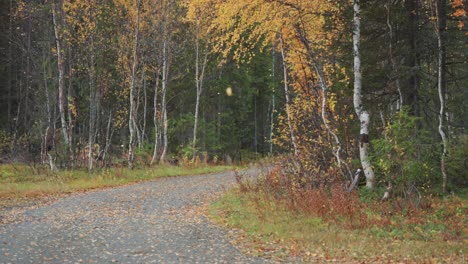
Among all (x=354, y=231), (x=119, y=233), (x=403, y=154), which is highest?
(x=403, y=154)

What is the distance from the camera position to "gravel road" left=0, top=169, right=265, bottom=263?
8008 millimetres

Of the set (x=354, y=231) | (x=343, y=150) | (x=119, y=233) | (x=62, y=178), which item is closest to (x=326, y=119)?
(x=343, y=150)

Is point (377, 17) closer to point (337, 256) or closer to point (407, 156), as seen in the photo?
point (407, 156)

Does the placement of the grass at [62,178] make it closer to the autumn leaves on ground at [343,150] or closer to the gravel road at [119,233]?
the autumn leaves on ground at [343,150]

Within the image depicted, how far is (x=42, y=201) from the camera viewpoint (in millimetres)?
14641

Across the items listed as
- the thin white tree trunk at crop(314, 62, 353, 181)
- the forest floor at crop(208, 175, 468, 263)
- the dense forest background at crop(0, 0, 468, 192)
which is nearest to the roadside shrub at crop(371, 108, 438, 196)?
the dense forest background at crop(0, 0, 468, 192)

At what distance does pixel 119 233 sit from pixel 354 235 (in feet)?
17.3

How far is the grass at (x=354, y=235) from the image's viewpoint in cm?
800

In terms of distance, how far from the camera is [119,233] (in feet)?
32.6

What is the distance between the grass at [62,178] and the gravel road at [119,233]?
2229 mm

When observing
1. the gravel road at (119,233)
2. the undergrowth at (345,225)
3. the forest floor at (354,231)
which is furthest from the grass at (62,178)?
the forest floor at (354,231)

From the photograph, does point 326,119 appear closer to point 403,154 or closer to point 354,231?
point 403,154

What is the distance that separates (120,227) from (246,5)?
284 inches

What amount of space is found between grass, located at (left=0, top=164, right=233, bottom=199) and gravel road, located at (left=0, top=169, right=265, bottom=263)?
87.8 inches
